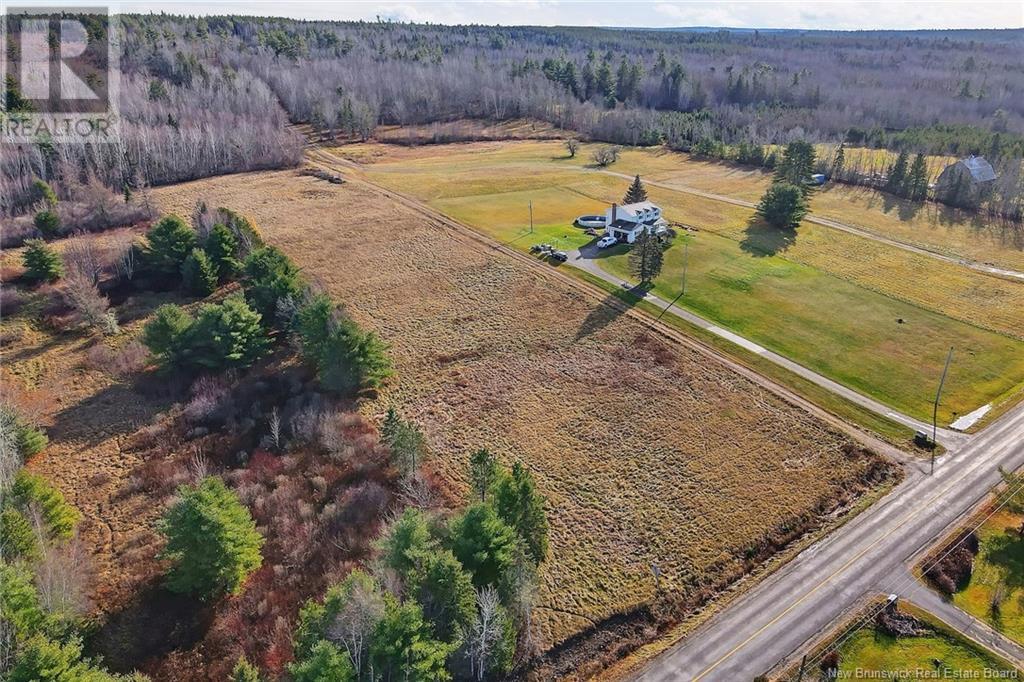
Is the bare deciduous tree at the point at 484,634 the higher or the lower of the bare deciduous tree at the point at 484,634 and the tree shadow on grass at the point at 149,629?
the higher

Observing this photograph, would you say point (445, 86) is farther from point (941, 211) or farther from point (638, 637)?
point (638, 637)

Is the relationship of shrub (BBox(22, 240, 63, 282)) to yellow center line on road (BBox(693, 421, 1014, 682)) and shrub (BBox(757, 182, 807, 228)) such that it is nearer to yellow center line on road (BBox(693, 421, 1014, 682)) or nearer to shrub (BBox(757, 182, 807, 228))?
yellow center line on road (BBox(693, 421, 1014, 682))

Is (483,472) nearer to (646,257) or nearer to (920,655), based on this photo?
(920,655)

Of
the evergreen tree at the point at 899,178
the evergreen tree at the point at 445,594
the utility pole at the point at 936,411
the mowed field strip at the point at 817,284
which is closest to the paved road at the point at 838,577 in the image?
the utility pole at the point at 936,411

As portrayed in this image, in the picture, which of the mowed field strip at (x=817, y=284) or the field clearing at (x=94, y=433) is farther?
the mowed field strip at (x=817, y=284)

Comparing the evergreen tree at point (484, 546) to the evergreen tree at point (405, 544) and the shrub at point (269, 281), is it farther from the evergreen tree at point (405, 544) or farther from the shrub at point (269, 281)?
the shrub at point (269, 281)

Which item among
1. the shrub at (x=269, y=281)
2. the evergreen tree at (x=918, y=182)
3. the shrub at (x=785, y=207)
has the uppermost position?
the evergreen tree at (x=918, y=182)
